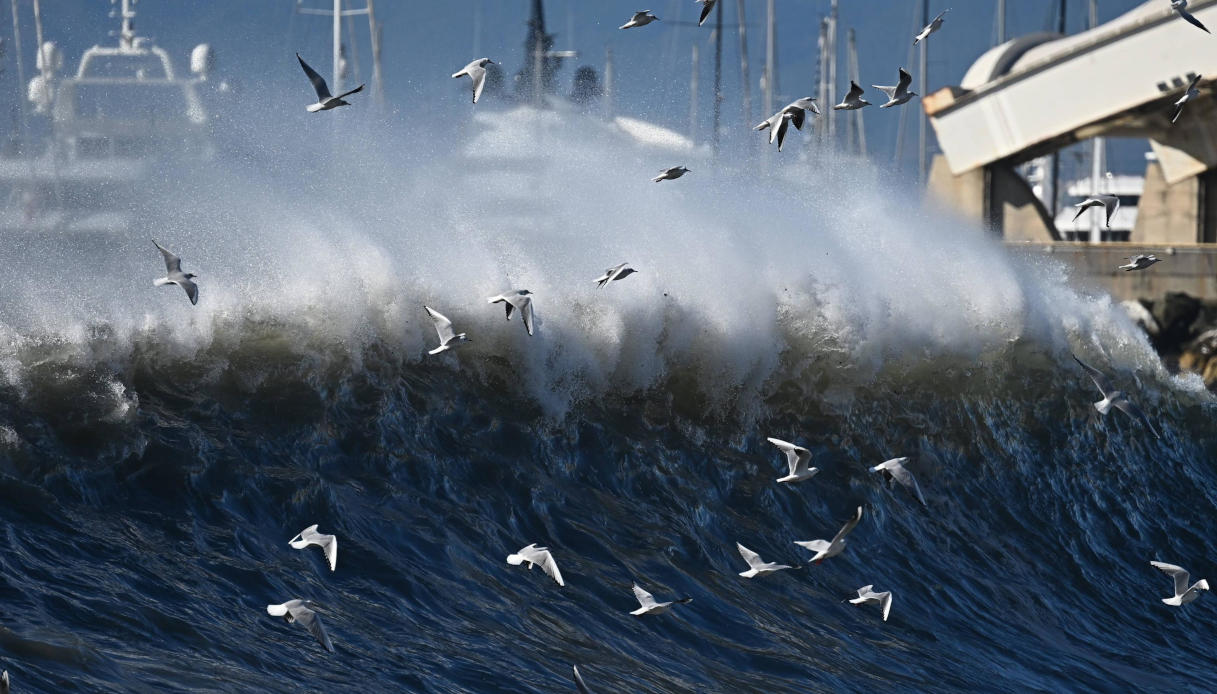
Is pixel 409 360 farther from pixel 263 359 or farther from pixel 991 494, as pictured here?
pixel 991 494

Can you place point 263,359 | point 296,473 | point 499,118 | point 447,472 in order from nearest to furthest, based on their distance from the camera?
point 296,473 → point 447,472 → point 263,359 → point 499,118

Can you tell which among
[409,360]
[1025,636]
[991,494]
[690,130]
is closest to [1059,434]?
[991,494]

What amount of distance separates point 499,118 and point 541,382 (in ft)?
64.5

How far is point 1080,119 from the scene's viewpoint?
3641 cm

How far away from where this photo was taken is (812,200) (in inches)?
1007

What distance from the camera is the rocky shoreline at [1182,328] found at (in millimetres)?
33938

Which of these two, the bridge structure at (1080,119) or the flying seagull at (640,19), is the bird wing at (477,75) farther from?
the bridge structure at (1080,119)

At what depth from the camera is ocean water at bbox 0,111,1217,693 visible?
1050cm

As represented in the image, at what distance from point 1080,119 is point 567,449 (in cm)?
2500

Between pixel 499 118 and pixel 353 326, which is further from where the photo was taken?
pixel 499 118

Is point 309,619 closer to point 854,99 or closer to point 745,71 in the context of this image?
point 854,99

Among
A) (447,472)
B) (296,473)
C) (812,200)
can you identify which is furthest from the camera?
(812,200)

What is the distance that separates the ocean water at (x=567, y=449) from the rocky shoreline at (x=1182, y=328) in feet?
33.3

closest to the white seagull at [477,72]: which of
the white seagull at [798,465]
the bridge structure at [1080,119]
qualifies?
the white seagull at [798,465]
